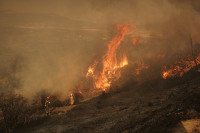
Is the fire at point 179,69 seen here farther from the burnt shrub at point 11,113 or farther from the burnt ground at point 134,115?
the burnt shrub at point 11,113

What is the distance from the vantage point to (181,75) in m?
16.1

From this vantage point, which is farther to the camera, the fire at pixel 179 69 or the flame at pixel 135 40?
the flame at pixel 135 40

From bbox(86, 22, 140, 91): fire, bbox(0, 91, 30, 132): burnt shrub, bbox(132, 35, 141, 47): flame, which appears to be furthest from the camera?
bbox(132, 35, 141, 47): flame

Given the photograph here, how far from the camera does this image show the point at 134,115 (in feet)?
27.6

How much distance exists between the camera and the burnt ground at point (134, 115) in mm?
5309

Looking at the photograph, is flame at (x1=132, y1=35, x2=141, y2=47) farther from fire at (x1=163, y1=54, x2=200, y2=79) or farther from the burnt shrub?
the burnt shrub

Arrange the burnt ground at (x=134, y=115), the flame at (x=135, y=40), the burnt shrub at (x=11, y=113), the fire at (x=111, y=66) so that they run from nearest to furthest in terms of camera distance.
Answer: the burnt ground at (x=134, y=115)
the burnt shrub at (x=11, y=113)
the fire at (x=111, y=66)
the flame at (x=135, y=40)

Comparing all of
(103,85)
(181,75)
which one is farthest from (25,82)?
(181,75)

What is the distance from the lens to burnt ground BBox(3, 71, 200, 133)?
17.4 feet

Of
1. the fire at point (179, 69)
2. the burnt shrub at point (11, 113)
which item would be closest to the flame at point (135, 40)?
the fire at point (179, 69)

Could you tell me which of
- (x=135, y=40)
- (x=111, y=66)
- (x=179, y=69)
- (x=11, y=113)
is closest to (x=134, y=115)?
(x=11, y=113)

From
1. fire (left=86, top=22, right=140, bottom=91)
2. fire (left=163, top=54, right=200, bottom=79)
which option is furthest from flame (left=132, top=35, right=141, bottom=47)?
fire (left=163, top=54, right=200, bottom=79)

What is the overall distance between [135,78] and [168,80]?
451 centimetres

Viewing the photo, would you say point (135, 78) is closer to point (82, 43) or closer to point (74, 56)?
point (74, 56)
